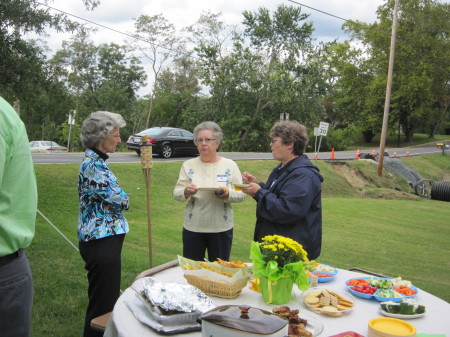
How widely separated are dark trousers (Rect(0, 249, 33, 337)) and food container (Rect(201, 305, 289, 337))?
0.85 meters

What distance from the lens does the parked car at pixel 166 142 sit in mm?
19266

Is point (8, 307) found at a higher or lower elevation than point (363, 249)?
higher

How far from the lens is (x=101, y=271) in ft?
10.3

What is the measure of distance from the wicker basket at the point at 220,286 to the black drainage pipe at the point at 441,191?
20564mm

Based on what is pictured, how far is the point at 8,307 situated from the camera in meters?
1.89

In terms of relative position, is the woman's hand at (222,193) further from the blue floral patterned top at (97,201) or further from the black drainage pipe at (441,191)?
the black drainage pipe at (441,191)

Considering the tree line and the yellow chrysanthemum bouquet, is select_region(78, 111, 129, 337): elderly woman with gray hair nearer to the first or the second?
the yellow chrysanthemum bouquet

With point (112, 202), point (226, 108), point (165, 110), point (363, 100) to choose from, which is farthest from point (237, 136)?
point (112, 202)

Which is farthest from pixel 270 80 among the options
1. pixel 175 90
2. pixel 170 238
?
pixel 170 238

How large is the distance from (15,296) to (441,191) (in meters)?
21.7

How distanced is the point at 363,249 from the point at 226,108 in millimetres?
27961

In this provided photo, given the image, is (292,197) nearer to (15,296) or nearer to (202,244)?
(202,244)

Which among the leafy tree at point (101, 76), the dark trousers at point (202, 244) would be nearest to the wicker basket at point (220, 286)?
the dark trousers at point (202, 244)

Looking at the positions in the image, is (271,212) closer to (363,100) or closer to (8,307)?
(8,307)
